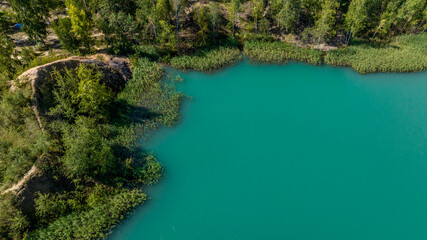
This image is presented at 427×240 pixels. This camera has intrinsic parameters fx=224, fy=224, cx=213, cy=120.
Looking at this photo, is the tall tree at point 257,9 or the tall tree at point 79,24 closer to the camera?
the tall tree at point 79,24

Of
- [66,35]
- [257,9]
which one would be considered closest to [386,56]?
[257,9]

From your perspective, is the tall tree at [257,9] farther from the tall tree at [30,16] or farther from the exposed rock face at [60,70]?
the tall tree at [30,16]

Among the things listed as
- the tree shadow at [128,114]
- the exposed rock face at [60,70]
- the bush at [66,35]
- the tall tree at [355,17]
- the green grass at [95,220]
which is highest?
the tall tree at [355,17]

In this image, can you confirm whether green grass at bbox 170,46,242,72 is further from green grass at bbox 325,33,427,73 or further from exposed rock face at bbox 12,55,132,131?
green grass at bbox 325,33,427,73

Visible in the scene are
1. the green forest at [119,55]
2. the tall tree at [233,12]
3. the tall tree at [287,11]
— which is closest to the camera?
the green forest at [119,55]

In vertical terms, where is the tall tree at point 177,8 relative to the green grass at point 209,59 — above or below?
above

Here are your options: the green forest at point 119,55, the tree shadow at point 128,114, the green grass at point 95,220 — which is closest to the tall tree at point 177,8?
the green forest at point 119,55

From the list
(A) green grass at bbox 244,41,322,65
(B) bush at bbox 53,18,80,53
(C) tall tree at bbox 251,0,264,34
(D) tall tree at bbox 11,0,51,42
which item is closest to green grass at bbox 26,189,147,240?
(B) bush at bbox 53,18,80,53
